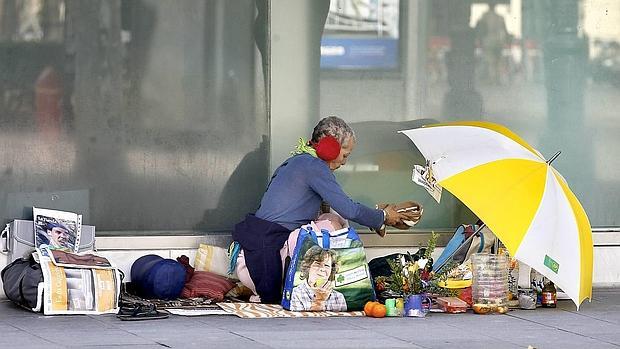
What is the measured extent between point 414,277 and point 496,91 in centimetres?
198

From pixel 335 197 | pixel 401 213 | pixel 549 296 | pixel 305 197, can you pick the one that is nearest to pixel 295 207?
pixel 305 197

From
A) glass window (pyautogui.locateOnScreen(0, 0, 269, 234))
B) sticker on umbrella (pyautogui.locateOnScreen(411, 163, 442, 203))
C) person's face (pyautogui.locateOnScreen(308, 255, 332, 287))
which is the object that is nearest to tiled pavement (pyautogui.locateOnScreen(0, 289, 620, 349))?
person's face (pyautogui.locateOnScreen(308, 255, 332, 287))

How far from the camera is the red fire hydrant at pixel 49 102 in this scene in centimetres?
973

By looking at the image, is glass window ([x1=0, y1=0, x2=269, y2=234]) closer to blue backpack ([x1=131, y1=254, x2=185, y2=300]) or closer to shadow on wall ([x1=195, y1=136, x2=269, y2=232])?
shadow on wall ([x1=195, y1=136, x2=269, y2=232])

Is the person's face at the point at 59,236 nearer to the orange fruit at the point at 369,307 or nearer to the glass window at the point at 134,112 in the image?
the glass window at the point at 134,112

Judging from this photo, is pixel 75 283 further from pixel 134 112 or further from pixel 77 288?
pixel 134 112

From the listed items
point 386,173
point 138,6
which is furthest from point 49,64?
point 386,173

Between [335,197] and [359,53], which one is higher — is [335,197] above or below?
below

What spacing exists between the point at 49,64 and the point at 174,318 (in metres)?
2.16

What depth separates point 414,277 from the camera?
9148 mm

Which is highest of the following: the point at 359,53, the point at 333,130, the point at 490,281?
the point at 359,53

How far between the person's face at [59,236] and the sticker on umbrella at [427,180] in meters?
2.39

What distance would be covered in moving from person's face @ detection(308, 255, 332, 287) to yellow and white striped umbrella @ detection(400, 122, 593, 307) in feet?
2.97

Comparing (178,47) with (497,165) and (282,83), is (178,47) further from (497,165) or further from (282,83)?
(497,165)
